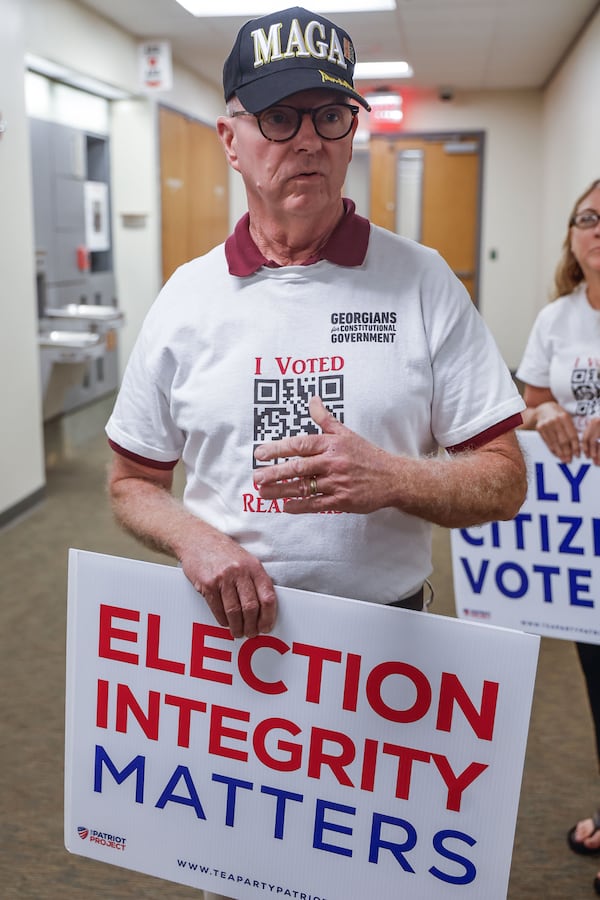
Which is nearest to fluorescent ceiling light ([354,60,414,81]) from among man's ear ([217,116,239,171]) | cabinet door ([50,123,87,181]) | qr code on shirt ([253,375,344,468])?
cabinet door ([50,123,87,181])

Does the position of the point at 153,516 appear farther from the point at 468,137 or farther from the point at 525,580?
the point at 468,137

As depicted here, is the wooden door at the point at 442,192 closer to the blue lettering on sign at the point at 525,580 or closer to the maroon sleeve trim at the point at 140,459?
the blue lettering on sign at the point at 525,580

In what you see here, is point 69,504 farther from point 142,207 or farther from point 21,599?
point 142,207

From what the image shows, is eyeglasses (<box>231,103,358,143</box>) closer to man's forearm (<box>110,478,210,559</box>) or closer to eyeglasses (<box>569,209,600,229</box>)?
man's forearm (<box>110,478,210,559</box>)

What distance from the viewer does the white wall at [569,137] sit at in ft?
19.4

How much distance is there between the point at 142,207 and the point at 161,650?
654 centimetres

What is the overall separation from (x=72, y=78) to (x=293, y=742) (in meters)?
5.94

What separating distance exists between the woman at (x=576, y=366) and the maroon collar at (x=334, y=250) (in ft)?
3.52

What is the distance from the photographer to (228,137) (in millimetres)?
1242

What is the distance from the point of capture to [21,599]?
11.4 ft

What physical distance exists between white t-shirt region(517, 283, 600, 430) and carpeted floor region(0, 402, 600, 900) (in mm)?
976

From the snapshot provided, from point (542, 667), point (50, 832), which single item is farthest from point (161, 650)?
point (542, 667)

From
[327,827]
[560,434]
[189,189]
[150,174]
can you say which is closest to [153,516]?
[327,827]

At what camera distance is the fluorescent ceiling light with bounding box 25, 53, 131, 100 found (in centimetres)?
549
